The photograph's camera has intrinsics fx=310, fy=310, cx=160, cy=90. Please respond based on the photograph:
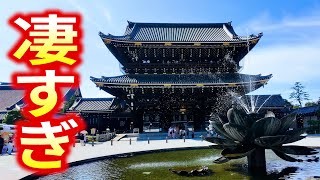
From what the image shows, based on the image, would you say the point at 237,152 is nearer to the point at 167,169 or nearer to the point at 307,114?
the point at 167,169

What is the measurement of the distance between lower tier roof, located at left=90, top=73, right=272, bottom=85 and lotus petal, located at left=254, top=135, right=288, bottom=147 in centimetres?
2055

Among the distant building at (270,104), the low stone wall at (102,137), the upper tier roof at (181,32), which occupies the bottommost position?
the low stone wall at (102,137)

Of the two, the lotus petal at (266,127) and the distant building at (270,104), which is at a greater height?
the distant building at (270,104)

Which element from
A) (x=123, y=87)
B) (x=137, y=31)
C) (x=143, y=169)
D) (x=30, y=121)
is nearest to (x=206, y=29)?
(x=137, y=31)

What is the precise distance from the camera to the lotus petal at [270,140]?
9.67 meters

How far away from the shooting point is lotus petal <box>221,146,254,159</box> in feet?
33.6

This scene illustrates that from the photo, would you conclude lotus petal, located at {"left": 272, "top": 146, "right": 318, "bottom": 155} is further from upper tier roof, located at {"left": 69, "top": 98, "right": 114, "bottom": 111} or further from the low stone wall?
upper tier roof, located at {"left": 69, "top": 98, "right": 114, "bottom": 111}

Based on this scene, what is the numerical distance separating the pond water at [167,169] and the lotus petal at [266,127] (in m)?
1.50

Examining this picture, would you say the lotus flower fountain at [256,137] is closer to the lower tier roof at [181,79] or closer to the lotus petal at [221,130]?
the lotus petal at [221,130]

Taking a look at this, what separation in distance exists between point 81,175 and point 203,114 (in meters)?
22.7

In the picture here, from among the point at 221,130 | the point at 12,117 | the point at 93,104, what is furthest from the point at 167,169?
the point at 12,117

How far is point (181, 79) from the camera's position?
3153cm

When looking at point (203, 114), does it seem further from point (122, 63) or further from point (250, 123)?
point (250, 123)

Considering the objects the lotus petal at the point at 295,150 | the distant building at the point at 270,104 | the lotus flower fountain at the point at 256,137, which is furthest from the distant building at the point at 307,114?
the lotus flower fountain at the point at 256,137
